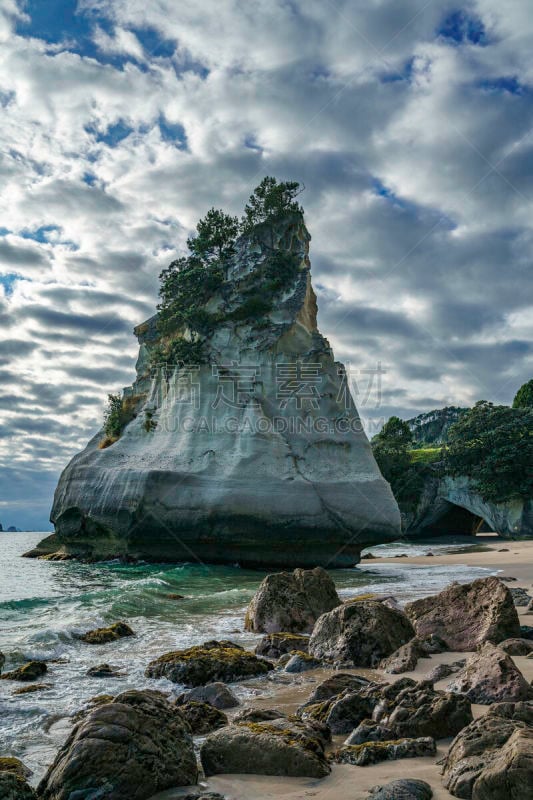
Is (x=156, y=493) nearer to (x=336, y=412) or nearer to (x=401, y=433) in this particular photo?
(x=336, y=412)

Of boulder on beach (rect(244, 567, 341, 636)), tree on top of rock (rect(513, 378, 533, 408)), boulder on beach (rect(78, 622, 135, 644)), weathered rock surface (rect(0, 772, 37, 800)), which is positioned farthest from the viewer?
tree on top of rock (rect(513, 378, 533, 408))

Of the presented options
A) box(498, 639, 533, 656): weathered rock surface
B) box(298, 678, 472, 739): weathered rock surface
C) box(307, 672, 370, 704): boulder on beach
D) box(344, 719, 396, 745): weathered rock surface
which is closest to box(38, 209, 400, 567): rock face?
box(498, 639, 533, 656): weathered rock surface

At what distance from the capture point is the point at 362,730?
4.74m

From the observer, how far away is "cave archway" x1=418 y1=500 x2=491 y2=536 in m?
55.6

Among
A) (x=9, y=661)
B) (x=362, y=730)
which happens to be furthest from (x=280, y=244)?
(x=362, y=730)

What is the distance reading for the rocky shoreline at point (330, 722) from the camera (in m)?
3.78

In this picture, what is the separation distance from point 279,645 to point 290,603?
1.99m

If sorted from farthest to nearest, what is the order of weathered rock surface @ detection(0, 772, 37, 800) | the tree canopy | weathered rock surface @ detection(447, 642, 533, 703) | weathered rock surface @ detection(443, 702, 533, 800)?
1. the tree canopy
2. weathered rock surface @ detection(447, 642, 533, 703)
3. weathered rock surface @ detection(0, 772, 37, 800)
4. weathered rock surface @ detection(443, 702, 533, 800)

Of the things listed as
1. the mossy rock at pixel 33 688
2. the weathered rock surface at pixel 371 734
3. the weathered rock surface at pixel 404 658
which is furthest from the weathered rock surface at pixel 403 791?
the mossy rock at pixel 33 688

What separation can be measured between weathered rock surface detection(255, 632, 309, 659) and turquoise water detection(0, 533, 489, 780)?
2.13ft

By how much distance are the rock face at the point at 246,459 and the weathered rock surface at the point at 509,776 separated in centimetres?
1935

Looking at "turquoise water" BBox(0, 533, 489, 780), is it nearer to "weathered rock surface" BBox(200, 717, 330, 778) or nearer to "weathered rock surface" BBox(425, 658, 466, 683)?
"weathered rock surface" BBox(200, 717, 330, 778)

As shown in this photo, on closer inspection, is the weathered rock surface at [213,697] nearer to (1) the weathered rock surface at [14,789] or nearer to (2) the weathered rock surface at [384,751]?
(2) the weathered rock surface at [384,751]

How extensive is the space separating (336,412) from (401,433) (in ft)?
122
